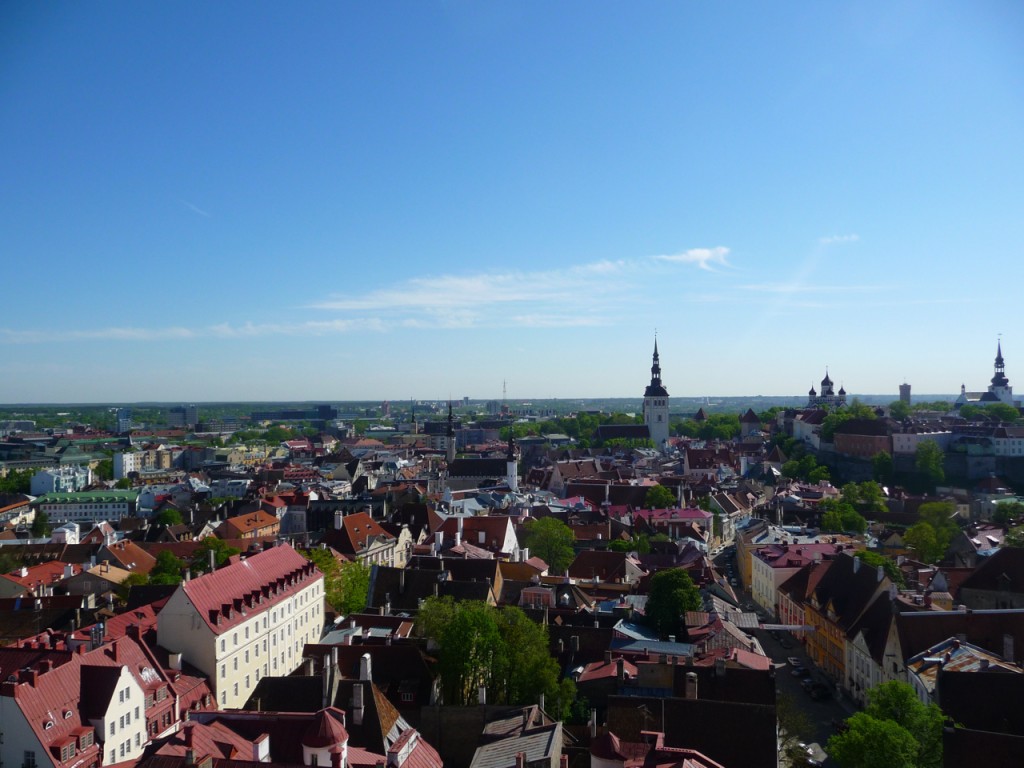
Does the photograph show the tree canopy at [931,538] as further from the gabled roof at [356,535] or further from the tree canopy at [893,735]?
the tree canopy at [893,735]

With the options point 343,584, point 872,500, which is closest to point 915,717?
point 343,584

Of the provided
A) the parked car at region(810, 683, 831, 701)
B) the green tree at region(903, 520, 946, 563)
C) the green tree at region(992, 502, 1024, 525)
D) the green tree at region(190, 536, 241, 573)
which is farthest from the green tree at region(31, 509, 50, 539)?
the green tree at region(992, 502, 1024, 525)

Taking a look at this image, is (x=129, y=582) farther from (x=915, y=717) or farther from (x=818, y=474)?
(x=818, y=474)

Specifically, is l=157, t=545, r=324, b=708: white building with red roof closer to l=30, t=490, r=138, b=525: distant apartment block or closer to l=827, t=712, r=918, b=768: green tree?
l=827, t=712, r=918, b=768: green tree

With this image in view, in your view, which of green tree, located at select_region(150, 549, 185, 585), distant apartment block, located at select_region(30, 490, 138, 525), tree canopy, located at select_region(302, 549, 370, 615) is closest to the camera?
tree canopy, located at select_region(302, 549, 370, 615)

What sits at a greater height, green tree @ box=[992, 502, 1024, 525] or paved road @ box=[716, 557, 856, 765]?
green tree @ box=[992, 502, 1024, 525]

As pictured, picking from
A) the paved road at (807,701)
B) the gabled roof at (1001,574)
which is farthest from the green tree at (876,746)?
the gabled roof at (1001,574)

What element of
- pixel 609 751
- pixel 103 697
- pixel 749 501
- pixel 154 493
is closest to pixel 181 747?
pixel 103 697
